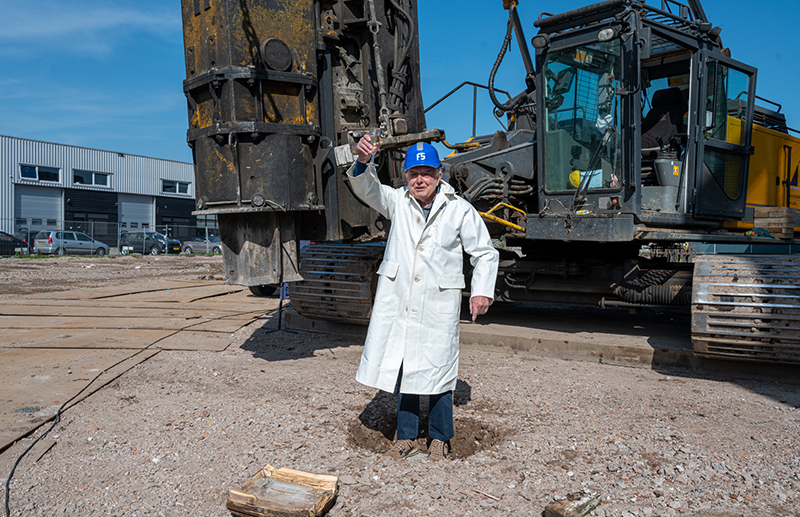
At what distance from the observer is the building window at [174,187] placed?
4612 centimetres

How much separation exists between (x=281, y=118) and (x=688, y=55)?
473 cm

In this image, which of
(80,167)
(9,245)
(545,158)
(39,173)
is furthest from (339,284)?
(80,167)

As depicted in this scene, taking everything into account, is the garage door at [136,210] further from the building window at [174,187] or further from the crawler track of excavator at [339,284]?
the crawler track of excavator at [339,284]

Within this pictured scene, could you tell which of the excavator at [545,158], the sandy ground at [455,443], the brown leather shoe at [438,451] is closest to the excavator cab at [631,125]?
the excavator at [545,158]

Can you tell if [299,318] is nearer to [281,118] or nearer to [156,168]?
[281,118]

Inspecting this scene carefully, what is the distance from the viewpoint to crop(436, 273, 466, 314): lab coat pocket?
11.5ft

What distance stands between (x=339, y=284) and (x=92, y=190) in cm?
4076

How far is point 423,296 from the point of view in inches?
139

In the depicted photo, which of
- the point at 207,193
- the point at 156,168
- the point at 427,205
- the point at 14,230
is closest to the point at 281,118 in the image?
the point at 207,193

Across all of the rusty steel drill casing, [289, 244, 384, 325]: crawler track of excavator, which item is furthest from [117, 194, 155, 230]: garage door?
the rusty steel drill casing

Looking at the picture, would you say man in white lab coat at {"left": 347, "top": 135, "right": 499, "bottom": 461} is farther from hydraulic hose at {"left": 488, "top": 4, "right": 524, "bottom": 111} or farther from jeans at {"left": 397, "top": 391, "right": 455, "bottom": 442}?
hydraulic hose at {"left": 488, "top": 4, "right": 524, "bottom": 111}

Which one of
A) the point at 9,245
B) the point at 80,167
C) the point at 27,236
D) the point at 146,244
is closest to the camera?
the point at 9,245

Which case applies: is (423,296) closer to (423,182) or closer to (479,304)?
(479,304)

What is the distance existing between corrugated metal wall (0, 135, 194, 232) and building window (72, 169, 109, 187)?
0.28 m
